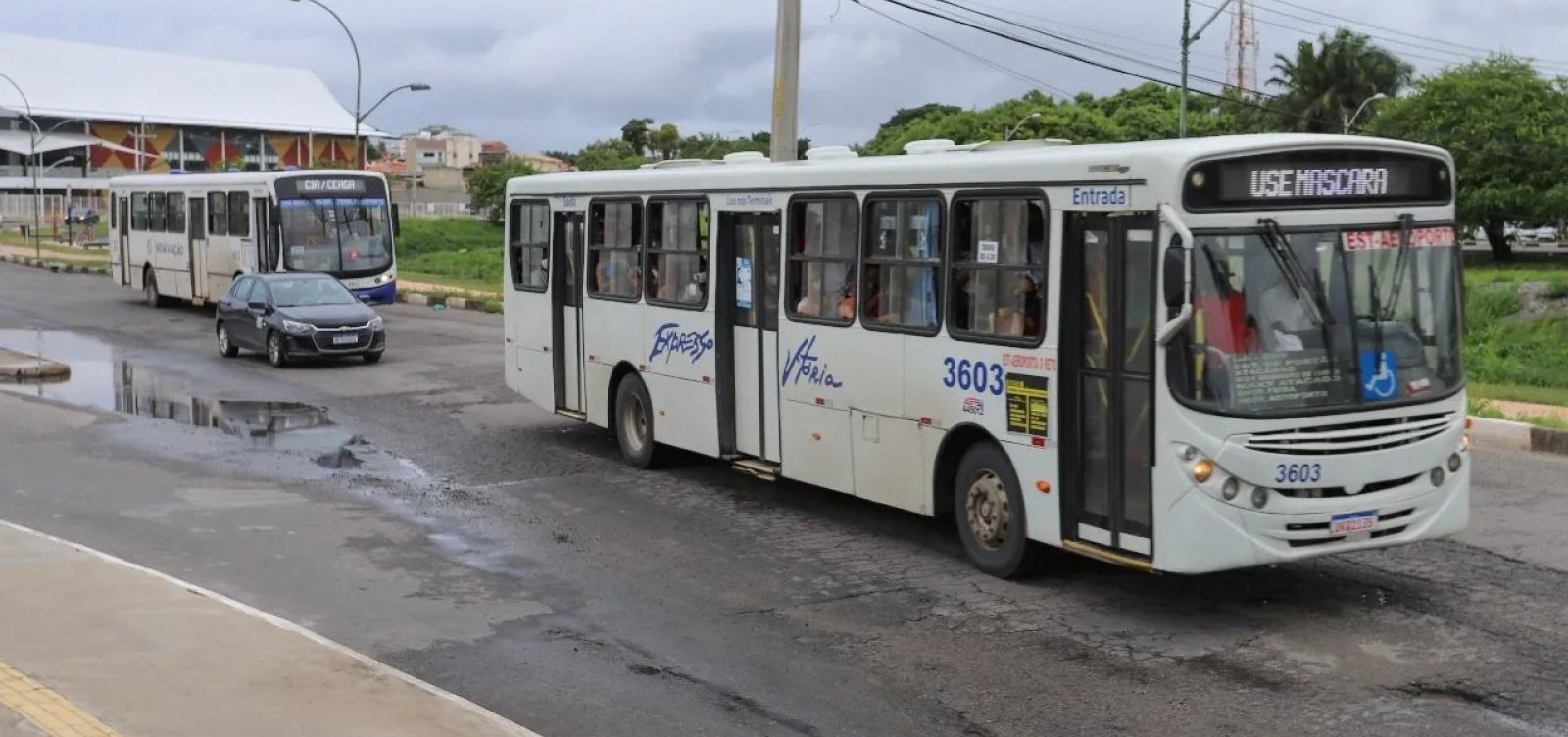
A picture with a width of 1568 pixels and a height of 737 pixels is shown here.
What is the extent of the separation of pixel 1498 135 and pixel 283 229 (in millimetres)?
43752

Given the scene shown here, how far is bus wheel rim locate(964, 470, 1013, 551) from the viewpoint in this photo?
9.80 m

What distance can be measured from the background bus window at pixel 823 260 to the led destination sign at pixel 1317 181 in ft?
10.5

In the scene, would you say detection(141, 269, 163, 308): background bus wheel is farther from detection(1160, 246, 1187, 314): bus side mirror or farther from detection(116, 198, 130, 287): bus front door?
detection(1160, 246, 1187, 314): bus side mirror

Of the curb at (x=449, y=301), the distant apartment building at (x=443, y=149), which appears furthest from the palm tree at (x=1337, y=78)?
the distant apartment building at (x=443, y=149)

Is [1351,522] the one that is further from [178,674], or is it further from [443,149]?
[443,149]

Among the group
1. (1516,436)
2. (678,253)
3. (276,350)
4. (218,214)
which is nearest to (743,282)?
(678,253)

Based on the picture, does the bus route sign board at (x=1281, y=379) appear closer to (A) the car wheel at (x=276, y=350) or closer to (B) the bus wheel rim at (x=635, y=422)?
(B) the bus wheel rim at (x=635, y=422)

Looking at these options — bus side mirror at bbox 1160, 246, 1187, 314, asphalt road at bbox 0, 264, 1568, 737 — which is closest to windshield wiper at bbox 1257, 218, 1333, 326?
bus side mirror at bbox 1160, 246, 1187, 314

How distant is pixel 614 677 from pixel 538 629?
1.09m

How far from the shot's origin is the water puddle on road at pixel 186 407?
15984 mm

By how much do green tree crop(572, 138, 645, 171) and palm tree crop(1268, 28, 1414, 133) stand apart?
35.2m

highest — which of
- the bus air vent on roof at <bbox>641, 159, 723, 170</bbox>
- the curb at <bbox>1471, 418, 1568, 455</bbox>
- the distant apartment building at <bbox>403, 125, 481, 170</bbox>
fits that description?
the distant apartment building at <bbox>403, 125, 481, 170</bbox>

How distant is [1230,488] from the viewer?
832cm

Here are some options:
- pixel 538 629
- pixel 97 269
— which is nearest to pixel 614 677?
pixel 538 629
